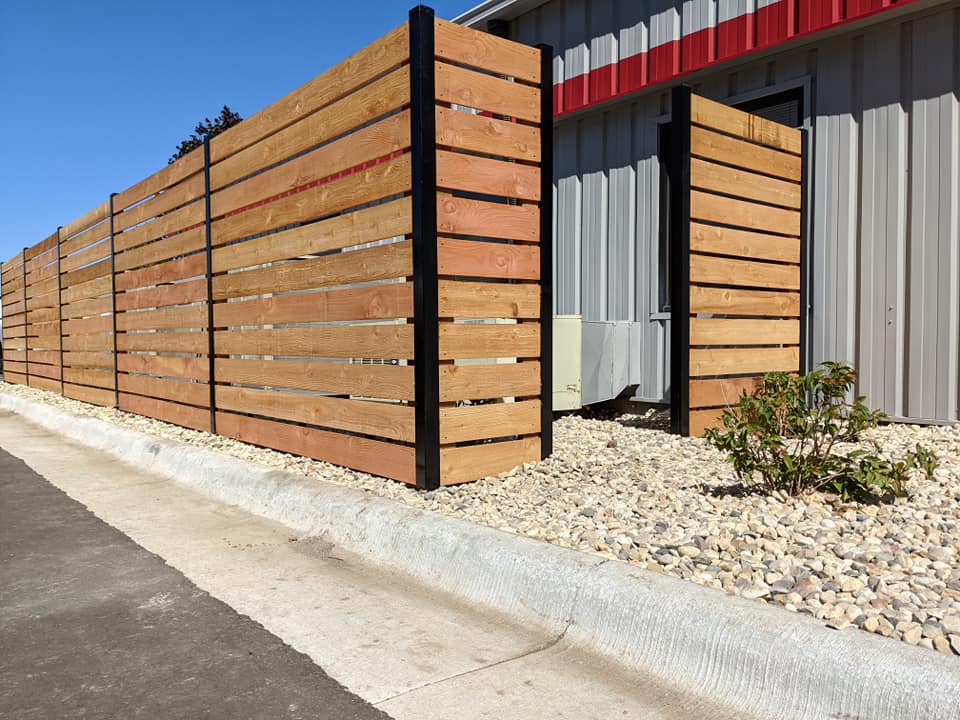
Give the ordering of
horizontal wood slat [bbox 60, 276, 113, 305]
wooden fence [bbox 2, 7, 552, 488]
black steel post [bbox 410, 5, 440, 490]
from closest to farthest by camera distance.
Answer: black steel post [bbox 410, 5, 440, 490]
wooden fence [bbox 2, 7, 552, 488]
horizontal wood slat [bbox 60, 276, 113, 305]

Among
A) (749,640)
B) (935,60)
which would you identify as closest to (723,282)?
(935,60)

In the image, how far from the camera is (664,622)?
2830 millimetres

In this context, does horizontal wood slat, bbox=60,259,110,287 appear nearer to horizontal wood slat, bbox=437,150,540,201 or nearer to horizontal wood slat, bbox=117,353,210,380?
horizontal wood slat, bbox=117,353,210,380

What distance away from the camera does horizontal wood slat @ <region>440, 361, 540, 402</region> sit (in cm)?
505

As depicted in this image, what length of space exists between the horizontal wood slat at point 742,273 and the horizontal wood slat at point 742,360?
62 centimetres

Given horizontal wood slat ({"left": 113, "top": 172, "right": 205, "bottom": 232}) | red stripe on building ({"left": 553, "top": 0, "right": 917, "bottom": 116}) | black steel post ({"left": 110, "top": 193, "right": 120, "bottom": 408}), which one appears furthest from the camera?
black steel post ({"left": 110, "top": 193, "right": 120, "bottom": 408})

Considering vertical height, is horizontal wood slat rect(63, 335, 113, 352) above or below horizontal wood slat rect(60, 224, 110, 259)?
below

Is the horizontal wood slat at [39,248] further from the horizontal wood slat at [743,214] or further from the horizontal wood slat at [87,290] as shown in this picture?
the horizontal wood slat at [743,214]

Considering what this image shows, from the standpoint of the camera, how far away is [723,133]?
7109 mm

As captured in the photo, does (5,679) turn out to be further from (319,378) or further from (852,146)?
(852,146)

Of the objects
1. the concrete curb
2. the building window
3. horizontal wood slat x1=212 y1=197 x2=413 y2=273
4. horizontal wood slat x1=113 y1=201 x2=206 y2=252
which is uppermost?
the building window

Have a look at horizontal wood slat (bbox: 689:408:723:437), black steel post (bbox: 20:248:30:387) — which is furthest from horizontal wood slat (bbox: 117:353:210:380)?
black steel post (bbox: 20:248:30:387)

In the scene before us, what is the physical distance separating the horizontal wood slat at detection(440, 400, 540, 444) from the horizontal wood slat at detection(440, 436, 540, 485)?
8 cm

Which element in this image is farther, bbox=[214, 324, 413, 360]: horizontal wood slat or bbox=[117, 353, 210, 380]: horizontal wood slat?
bbox=[117, 353, 210, 380]: horizontal wood slat
